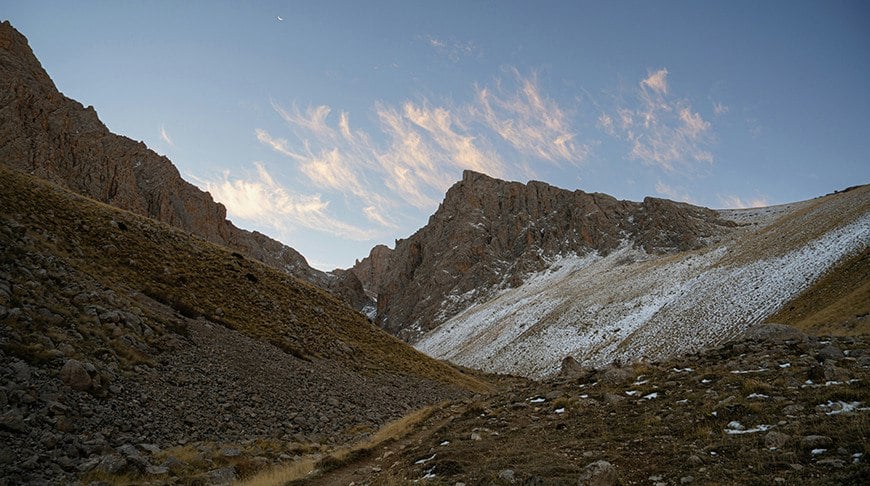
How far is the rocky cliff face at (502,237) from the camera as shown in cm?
10838

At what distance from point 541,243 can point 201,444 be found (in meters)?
121

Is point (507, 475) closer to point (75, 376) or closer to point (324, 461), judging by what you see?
point (324, 461)

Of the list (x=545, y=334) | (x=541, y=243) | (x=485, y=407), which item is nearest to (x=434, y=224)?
(x=541, y=243)

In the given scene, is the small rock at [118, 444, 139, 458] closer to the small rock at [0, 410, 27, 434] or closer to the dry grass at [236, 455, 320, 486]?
the small rock at [0, 410, 27, 434]

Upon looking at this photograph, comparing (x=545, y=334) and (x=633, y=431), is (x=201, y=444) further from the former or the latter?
(x=545, y=334)

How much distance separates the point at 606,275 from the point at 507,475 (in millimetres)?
77160

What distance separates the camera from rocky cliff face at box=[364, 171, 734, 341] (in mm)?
108375

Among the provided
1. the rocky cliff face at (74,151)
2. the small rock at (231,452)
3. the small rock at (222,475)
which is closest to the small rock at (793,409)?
the small rock at (222,475)

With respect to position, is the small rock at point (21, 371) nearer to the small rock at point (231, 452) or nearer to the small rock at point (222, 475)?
the small rock at point (222, 475)

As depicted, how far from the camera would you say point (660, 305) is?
169 feet

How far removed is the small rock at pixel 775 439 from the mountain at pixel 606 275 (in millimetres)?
15261

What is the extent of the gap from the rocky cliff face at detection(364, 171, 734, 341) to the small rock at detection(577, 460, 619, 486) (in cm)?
9772

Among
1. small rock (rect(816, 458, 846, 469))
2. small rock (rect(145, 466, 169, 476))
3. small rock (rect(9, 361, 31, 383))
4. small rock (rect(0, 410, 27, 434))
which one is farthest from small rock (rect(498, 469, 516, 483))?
small rock (rect(9, 361, 31, 383))

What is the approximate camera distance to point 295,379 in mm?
20469
